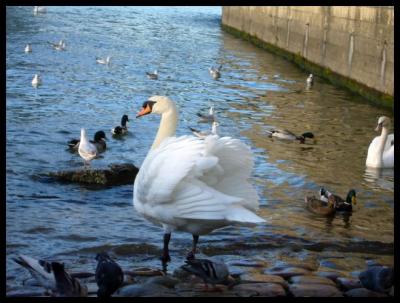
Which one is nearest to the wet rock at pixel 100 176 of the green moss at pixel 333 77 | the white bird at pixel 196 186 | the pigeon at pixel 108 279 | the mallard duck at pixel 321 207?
the mallard duck at pixel 321 207

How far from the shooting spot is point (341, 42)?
24594mm

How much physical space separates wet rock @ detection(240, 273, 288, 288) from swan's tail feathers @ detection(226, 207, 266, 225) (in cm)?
48

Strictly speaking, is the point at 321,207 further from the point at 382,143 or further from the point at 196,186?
the point at 382,143

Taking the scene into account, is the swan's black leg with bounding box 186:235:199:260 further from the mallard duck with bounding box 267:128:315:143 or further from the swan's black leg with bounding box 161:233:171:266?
the mallard duck with bounding box 267:128:315:143

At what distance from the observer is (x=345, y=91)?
925 inches

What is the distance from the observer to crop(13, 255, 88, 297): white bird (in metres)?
6.28

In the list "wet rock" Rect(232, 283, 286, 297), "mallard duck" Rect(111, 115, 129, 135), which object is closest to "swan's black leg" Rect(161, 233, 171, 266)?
"wet rock" Rect(232, 283, 286, 297)

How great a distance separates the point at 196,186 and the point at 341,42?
1810 cm

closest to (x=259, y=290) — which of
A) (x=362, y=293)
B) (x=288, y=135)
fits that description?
(x=362, y=293)

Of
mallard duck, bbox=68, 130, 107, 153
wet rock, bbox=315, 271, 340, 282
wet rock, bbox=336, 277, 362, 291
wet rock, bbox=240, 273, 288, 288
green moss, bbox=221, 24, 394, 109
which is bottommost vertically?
mallard duck, bbox=68, 130, 107, 153

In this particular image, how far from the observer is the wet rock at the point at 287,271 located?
7.33 meters

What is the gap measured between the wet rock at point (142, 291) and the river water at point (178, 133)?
0.97 metres
